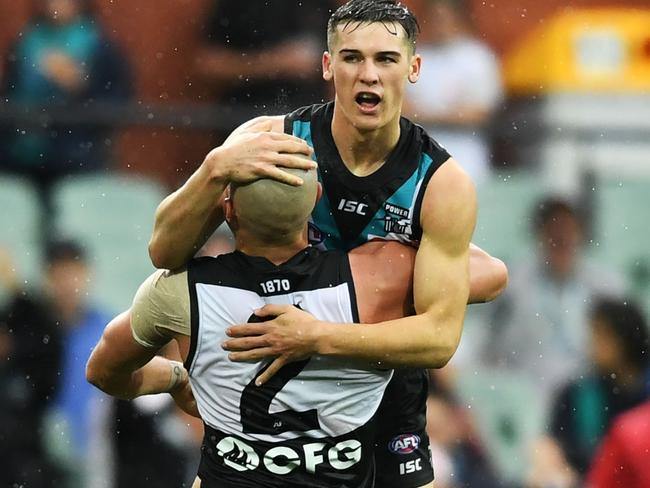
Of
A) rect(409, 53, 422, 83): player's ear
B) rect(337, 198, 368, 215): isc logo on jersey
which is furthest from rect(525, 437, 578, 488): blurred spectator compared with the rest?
rect(409, 53, 422, 83): player's ear

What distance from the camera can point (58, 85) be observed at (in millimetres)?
8117

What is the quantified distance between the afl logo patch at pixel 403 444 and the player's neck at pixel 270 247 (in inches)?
48.0

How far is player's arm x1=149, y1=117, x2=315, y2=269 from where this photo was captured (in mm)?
3947

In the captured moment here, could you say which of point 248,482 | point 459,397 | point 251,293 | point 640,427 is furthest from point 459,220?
point 459,397

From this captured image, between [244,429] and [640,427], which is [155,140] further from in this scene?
[244,429]

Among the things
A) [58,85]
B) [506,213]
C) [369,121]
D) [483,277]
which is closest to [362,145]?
[369,121]

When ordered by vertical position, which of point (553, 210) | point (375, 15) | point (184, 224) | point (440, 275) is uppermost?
point (375, 15)

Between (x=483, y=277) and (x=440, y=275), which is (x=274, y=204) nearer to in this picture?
(x=440, y=275)

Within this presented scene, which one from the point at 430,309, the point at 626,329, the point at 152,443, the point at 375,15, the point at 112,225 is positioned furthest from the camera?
the point at 112,225

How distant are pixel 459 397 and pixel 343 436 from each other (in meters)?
3.58

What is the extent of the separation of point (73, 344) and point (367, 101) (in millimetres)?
3644

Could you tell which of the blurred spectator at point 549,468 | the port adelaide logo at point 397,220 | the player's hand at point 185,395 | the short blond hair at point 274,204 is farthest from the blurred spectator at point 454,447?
the short blond hair at point 274,204

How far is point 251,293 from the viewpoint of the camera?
4090mm

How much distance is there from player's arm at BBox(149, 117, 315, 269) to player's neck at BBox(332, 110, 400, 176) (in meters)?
0.37
